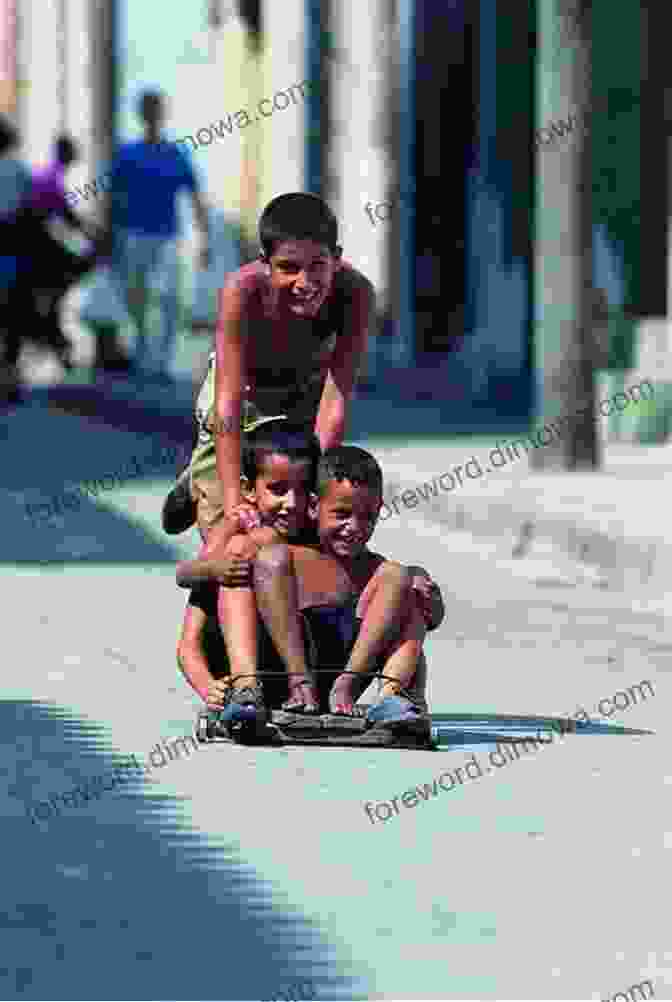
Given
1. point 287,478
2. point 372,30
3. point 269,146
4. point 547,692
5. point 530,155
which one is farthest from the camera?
point 269,146

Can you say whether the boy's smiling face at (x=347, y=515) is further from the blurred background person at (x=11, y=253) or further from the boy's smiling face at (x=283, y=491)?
the blurred background person at (x=11, y=253)

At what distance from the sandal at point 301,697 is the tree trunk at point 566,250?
364 inches

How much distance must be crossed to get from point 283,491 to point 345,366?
0.43 metres

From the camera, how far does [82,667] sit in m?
12.1

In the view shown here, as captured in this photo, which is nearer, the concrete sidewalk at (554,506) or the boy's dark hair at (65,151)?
the concrete sidewalk at (554,506)

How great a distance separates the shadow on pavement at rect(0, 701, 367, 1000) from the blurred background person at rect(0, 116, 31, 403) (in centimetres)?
1774

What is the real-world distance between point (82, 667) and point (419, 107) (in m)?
17.9

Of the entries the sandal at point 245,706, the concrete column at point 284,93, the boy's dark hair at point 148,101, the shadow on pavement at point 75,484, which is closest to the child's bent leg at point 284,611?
the sandal at point 245,706

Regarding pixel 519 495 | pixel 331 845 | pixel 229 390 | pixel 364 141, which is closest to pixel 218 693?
pixel 229 390

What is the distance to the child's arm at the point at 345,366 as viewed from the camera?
10.3 meters

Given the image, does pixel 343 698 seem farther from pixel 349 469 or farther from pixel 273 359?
pixel 273 359

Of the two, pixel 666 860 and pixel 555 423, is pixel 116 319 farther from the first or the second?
pixel 666 860

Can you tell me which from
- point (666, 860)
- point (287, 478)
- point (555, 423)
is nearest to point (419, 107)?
point (555, 423)

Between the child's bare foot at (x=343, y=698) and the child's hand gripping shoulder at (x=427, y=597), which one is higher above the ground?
the child's hand gripping shoulder at (x=427, y=597)
